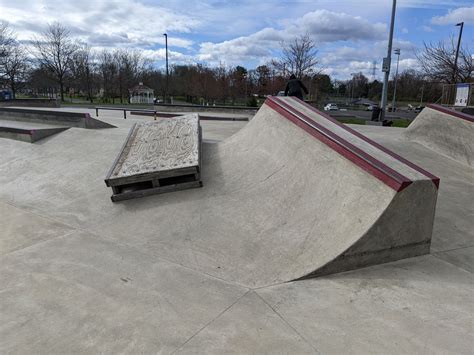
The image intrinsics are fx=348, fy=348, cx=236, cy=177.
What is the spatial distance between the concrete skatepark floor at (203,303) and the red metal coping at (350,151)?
915 millimetres

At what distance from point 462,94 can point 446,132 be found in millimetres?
12076

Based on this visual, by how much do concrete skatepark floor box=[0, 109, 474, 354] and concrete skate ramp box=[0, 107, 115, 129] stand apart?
676cm

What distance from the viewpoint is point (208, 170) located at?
6.28 metres

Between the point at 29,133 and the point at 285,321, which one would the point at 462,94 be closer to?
the point at 29,133

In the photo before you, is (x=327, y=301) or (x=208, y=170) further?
(x=208, y=170)

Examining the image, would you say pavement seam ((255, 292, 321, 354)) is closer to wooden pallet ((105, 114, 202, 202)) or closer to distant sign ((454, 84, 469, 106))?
wooden pallet ((105, 114, 202, 202))

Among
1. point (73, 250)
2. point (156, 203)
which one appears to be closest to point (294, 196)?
point (156, 203)

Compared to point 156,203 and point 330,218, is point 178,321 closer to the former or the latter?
point 330,218

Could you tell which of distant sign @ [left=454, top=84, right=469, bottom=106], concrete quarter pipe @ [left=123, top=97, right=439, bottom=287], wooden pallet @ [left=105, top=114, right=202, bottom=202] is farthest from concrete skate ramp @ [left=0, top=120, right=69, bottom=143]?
distant sign @ [left=454, top=84, right=469, bottom=106]

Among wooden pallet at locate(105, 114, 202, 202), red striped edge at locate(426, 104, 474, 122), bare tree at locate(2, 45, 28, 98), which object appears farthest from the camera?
bare tree at locate(2, 45, 28, 98)

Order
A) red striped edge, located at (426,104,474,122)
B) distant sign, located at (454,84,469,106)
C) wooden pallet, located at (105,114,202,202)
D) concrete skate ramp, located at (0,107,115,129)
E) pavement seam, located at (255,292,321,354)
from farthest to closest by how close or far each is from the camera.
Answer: distant sign, located at (454,84,469,106), concrete skate ramp, located at (0,107,115,129), red striped edge, located at (426,104,474,122), wooden pallet, located at (105,114,202,202), pavement seam, located at (255,292,321,354)

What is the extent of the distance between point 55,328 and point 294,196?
3.07 metres

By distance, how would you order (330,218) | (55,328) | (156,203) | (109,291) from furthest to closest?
(156,203) < (330,218) < (109,291) < (55,328)

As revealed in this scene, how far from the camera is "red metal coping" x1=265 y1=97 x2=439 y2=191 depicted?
12.2 feet
